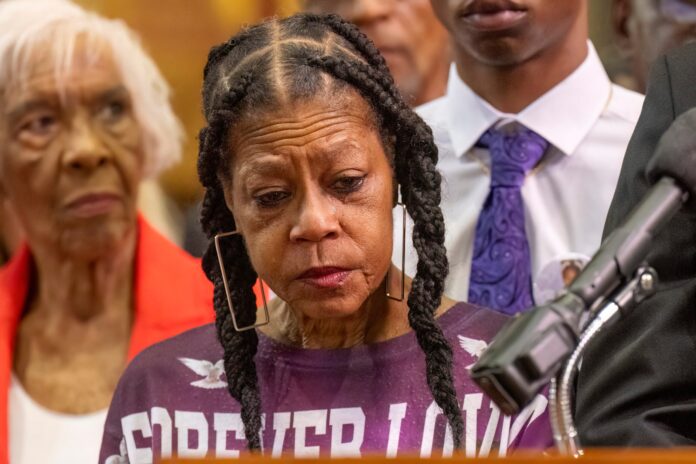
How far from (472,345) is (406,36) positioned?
3.69 ft

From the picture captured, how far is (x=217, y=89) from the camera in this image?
7.16 ft

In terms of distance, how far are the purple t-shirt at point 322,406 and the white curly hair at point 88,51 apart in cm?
86

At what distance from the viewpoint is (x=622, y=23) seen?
10.3ft

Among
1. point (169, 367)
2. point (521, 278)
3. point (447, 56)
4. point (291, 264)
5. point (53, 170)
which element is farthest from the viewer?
point (447, 56)

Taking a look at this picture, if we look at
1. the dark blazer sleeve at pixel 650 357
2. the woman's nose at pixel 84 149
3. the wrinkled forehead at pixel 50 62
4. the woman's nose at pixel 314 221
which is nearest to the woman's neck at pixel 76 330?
the woman's nose at pixel 84 149

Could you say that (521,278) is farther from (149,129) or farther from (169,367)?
(149,129)

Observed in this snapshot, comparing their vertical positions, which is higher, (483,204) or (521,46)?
(521,46)

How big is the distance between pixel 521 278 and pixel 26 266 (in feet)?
3.63

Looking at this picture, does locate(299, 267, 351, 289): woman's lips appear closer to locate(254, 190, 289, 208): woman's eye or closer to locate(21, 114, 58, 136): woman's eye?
locate(254, 190, 289, 208): woman's eye

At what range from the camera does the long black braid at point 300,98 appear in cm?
210

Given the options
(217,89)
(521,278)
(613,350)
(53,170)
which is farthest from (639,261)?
(53,170)

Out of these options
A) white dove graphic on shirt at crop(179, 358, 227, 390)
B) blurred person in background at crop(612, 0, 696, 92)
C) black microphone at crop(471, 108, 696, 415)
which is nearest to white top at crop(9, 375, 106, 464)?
white dove graphic on shirt at crop(179, 358, 227, 390)

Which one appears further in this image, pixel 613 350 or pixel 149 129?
pixel 149 129

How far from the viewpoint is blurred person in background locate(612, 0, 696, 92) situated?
293cm
